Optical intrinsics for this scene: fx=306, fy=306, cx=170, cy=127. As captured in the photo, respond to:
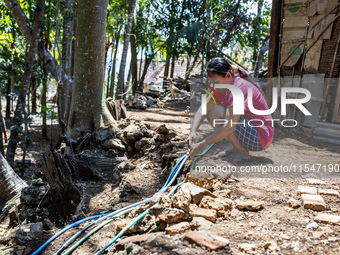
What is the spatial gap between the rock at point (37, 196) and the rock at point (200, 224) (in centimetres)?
209

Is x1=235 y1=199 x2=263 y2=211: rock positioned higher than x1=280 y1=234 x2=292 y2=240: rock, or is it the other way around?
x1=235 y1=199 x2=263 y2=211: rock

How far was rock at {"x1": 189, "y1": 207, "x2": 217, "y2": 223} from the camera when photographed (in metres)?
2.21

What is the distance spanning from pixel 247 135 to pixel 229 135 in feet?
0.61

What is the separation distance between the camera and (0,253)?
2633mm

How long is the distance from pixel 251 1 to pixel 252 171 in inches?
394

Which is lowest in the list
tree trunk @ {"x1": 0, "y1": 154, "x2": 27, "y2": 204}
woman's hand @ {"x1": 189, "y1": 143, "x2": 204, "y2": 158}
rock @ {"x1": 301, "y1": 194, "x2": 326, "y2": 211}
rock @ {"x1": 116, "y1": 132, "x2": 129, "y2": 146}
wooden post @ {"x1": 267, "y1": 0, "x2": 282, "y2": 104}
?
tree trunk @ {"x1": 0, "y1": 154, "x2": 27, "y2": 204}

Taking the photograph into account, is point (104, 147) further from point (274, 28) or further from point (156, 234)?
point (274, 28)

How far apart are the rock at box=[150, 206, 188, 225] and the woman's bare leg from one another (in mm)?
1114

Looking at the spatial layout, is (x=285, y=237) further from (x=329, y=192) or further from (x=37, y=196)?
(x=37, y=196)

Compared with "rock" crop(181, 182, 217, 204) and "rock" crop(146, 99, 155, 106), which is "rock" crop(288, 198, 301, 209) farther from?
"rock" crop(146, 99, 155, 106)

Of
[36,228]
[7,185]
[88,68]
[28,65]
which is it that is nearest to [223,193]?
[36,228]

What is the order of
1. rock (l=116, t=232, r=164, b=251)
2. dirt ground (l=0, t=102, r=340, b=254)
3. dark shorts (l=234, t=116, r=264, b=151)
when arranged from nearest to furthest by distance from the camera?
dirt ground (l=0, t=102, r=340, b=254)
rock (l=116, t=232, r=164, b=251)
dark shorts (l=234, t=116, r=264, b=151)

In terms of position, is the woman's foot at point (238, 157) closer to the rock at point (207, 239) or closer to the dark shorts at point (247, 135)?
the dark shorts at point (247, 135)

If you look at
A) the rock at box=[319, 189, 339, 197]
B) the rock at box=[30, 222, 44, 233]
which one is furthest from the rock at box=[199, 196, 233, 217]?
the rock at box=[30, 222, 44, 233]
